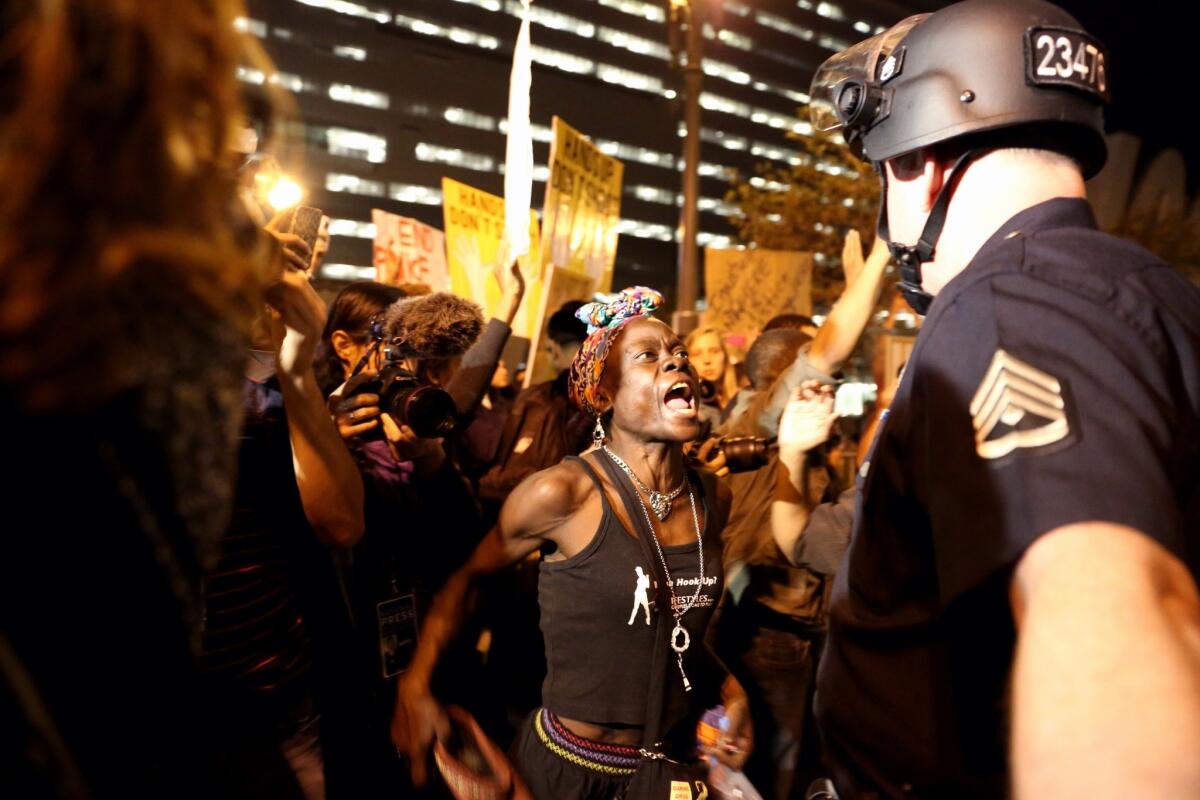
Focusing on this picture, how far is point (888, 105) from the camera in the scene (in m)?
1.75

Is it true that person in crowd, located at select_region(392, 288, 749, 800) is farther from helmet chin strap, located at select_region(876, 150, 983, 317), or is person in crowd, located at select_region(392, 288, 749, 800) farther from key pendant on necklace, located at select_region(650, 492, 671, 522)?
helmet chin strap, located at select_region(876, 150, 983, 317)

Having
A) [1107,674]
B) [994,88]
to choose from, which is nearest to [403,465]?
[994,88]

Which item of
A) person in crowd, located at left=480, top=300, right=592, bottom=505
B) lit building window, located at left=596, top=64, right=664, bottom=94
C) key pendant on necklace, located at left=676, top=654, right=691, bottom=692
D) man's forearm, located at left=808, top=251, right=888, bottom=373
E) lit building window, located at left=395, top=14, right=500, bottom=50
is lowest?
person in crowd, located at left=480, top=300, right=592, bottom=505

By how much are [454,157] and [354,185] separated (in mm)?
6940

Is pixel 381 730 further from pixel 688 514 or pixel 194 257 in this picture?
pixel 194 257

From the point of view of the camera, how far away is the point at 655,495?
3.10 metres

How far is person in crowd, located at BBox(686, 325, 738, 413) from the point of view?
21.9 ft

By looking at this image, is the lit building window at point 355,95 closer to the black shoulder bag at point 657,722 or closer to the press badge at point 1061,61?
the black shoulder bag at point 657,722

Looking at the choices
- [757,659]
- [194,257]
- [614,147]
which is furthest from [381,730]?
[614,147]

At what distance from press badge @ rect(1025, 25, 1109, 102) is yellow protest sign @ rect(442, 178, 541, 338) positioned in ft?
19.8

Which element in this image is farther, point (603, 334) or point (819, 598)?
point (819, 598)

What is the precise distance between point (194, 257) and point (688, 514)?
2.63m

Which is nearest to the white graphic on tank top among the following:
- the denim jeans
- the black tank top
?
the black tank top

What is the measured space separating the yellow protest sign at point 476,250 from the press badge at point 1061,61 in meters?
6.05
